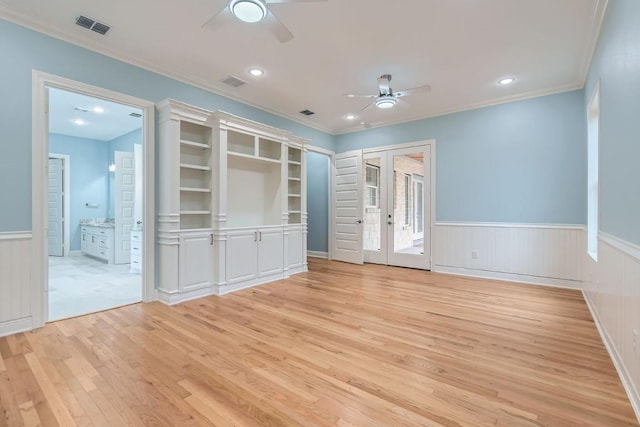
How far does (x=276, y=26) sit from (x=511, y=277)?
4.82m

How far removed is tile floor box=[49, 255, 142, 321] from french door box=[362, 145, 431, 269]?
434 centimetres

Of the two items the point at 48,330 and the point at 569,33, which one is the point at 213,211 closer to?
the point at 48,330

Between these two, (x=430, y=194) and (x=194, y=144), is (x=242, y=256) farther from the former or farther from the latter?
(x=430, y=194)

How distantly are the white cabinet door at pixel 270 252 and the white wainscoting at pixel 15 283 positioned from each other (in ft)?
8.40

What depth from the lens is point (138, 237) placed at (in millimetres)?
5449

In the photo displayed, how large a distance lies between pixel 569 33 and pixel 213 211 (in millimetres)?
4511

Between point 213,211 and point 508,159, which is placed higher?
point 508,159

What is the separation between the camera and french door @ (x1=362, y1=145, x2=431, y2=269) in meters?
5.61

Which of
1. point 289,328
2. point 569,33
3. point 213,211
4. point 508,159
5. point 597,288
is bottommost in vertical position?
point 289,328

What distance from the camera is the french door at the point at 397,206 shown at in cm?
561

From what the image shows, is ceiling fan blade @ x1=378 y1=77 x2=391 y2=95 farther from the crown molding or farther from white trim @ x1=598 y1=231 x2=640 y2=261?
white trim @ x1=598 y1=231 x2=640 y2=261

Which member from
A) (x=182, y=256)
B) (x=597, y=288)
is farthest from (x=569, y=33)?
(x=182, y=256)

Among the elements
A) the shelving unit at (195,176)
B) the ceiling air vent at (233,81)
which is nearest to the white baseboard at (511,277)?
the shelving unit at (195,176)

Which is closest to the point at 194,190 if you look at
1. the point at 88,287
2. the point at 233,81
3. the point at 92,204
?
the point at 233,81
